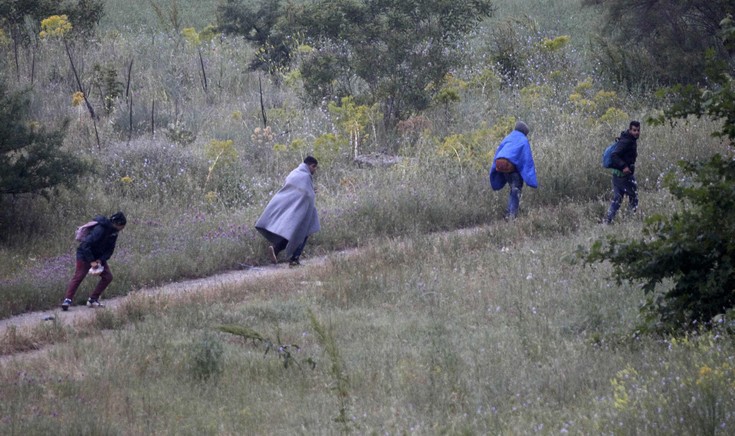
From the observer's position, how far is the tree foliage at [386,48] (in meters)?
21.2

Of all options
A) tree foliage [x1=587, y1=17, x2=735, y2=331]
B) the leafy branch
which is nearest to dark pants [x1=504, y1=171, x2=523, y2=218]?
the leafy branch

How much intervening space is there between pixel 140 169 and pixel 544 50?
47.3 feet

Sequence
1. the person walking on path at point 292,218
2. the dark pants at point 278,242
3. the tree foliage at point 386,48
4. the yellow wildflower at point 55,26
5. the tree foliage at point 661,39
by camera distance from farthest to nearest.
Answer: the tree foliage at point 661,39
the yellow wildflower at point 55,26
the tree foliage at point 386,48
the dark pants at point 278,242
the person walking on path at point 292,218

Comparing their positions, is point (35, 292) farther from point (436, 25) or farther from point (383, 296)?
point (436, 25)

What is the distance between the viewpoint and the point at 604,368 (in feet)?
24.5

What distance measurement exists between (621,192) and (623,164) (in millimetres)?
523

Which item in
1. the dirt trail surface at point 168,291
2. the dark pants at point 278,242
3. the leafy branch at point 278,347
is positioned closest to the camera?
the leafy branch at point 278,347

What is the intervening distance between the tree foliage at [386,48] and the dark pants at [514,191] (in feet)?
18.4

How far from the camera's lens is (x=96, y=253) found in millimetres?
11789

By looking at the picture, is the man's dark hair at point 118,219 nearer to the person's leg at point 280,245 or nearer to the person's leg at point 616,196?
the person's leg at point 280,245

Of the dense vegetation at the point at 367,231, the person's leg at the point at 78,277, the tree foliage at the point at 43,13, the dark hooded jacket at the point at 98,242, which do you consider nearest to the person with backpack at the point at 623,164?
the dense vegetation at the point at 367,231

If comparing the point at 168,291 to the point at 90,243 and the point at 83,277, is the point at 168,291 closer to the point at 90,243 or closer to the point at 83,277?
the point at 83,277

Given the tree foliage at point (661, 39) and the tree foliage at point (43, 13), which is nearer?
the tree foliage at point (43, 13)

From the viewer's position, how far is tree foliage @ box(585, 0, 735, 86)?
27.6 m
